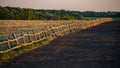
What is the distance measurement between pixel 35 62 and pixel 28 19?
77152 millimetres

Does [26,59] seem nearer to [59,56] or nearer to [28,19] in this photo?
[59,56]

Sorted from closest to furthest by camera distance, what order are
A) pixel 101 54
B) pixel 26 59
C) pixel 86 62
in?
pixel 86 62 < pixel 26 59 < pixel 101 54

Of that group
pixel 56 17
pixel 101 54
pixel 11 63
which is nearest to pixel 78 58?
pixel 101 54

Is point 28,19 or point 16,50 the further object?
point 28,19

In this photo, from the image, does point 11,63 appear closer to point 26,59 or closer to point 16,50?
point 26,59

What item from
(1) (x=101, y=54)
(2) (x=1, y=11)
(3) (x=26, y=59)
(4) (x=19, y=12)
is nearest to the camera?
(3) (x=26, y=59)

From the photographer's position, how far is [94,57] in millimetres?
14828

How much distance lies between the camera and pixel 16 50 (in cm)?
1683

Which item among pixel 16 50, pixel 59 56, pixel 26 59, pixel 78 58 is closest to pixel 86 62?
pixel 78 58

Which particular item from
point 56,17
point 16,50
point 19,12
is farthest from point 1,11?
point 16,50

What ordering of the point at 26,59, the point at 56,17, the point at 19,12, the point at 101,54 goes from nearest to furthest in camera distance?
the point at 26,59 < the point at 101,54 < the point at 19,12 < the point at 56,17

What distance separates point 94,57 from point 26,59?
3.72 meters

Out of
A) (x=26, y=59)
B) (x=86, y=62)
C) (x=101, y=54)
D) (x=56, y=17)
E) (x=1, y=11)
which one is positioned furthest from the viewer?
(x=56, y=17)

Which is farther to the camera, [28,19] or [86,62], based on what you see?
[28,19]
